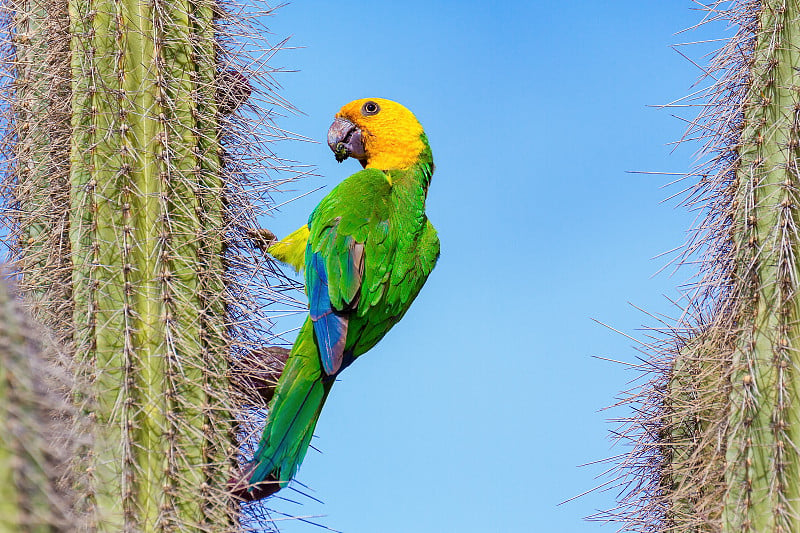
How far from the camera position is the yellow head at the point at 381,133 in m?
4.46

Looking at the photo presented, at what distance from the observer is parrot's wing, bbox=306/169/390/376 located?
3514mm

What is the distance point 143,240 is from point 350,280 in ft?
3.72

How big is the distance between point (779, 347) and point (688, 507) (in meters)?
0.59

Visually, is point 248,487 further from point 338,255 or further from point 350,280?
point 338,255

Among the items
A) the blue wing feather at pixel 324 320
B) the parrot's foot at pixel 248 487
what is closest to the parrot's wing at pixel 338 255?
the blue wing feather at pixel 324 320

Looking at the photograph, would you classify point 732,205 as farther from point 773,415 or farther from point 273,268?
point 273,268

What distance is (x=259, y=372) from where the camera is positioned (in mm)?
2990

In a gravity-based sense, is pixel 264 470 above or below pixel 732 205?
below

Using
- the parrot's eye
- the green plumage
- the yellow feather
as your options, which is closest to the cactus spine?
the green plumage

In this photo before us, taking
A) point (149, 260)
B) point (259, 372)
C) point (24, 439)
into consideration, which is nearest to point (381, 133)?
point (259, 372)

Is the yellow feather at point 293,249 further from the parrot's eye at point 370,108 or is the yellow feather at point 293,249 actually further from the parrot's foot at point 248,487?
the parrot's foot at point 248,487

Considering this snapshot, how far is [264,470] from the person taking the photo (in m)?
2.89

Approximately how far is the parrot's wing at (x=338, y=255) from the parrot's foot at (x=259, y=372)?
0.69ft

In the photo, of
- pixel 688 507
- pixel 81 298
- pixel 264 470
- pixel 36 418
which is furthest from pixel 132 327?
pixel 688 507
